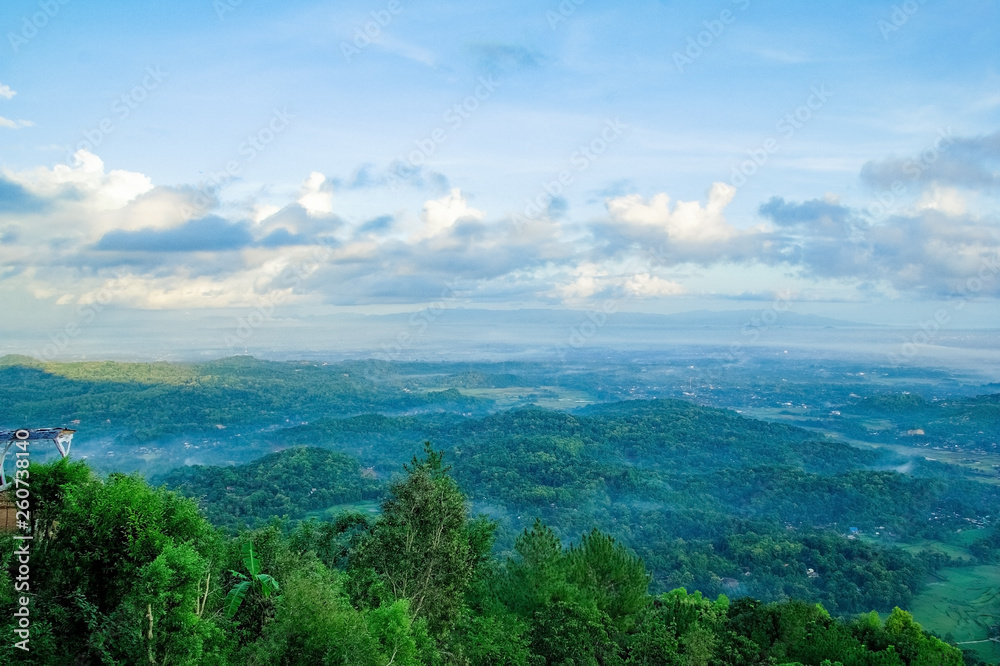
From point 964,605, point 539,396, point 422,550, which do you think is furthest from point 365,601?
point 539,396

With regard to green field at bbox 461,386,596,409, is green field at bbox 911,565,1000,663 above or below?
below

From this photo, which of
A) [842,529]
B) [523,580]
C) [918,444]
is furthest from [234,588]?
[918,444]

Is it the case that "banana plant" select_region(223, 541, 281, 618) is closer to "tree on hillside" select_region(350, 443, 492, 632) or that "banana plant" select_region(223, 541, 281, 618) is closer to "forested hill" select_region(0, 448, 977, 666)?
"forested hill" select_region(0, 448, 977, 666)

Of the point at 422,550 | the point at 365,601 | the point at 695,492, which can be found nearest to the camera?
the point at 365,601

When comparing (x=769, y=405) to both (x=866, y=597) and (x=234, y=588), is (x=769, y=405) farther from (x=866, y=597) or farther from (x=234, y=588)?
(x=234, y=588)

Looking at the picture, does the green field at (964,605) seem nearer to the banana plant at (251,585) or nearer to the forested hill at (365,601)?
the forested hill at (365,601)

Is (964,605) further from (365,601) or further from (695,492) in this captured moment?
(365,601)

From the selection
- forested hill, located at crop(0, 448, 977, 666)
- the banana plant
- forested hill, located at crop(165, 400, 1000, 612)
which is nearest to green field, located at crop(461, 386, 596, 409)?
forested hill, located at crop(165, 400, 1000, 612)
